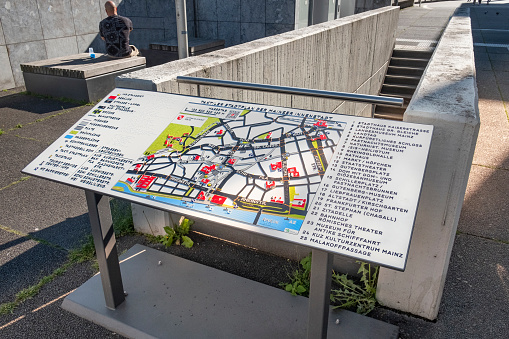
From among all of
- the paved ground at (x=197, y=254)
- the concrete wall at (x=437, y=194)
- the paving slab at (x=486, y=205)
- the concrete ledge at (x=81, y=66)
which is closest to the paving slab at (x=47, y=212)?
the paved ground at (x=197, y=254)

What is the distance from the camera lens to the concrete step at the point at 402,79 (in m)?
12.8

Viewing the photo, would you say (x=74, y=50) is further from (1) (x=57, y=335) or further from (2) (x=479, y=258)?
(2) (x=479, y=258)

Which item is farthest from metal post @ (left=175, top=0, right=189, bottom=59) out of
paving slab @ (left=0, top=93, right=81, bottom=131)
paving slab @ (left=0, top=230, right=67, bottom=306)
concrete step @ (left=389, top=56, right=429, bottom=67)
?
paving slab @ (left=0, top=230, right=67, bottom=306)

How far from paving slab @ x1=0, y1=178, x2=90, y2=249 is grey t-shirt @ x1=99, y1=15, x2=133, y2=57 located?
470cm

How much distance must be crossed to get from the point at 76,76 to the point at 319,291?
7.75 metres

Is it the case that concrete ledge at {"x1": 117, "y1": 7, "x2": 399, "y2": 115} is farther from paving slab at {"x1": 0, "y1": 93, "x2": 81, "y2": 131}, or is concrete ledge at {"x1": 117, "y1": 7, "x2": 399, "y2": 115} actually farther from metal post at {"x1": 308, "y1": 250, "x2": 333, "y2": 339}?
paving slab at {"x1": 0, "y1": 93, "x2": 81, "y2": 131}

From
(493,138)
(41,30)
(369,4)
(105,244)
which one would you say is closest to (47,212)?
(105,244)

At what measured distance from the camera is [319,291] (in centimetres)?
233

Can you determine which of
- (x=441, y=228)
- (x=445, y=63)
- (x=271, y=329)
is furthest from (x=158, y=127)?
(x=445, y=63)

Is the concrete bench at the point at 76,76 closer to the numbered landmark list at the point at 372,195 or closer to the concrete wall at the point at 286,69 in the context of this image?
the concrete wall at the point at 286,69

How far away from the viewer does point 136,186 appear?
2512 millimetres

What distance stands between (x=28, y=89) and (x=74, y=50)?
2.49 metres

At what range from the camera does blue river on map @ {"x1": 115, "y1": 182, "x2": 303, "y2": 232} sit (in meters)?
2.08

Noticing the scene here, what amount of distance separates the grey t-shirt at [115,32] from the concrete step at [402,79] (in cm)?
786
